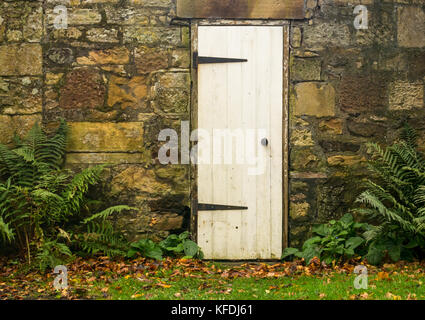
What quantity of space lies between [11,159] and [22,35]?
1.36 meters

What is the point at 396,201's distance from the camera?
4344mm

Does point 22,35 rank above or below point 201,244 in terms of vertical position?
above

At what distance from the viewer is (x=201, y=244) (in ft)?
15.9

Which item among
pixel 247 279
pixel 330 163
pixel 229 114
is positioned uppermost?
pixel 229 114

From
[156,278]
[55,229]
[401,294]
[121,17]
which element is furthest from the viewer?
[121,17]

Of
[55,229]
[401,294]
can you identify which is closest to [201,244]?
[55,229]

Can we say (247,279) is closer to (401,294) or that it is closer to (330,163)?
(401,294)

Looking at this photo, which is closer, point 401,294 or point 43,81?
point 401,294

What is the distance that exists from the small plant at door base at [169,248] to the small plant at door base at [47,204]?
0.17 metres

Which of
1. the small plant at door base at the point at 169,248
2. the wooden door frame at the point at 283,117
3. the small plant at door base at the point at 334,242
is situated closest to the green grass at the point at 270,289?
the small plant at door base at the point at 334,242

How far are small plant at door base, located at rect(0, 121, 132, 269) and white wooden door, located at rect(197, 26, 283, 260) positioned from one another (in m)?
1.03

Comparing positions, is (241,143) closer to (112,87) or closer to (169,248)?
(169,248)

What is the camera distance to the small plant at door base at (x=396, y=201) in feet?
13.9

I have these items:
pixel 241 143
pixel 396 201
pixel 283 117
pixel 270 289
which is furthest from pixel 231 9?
pixel 270 289
